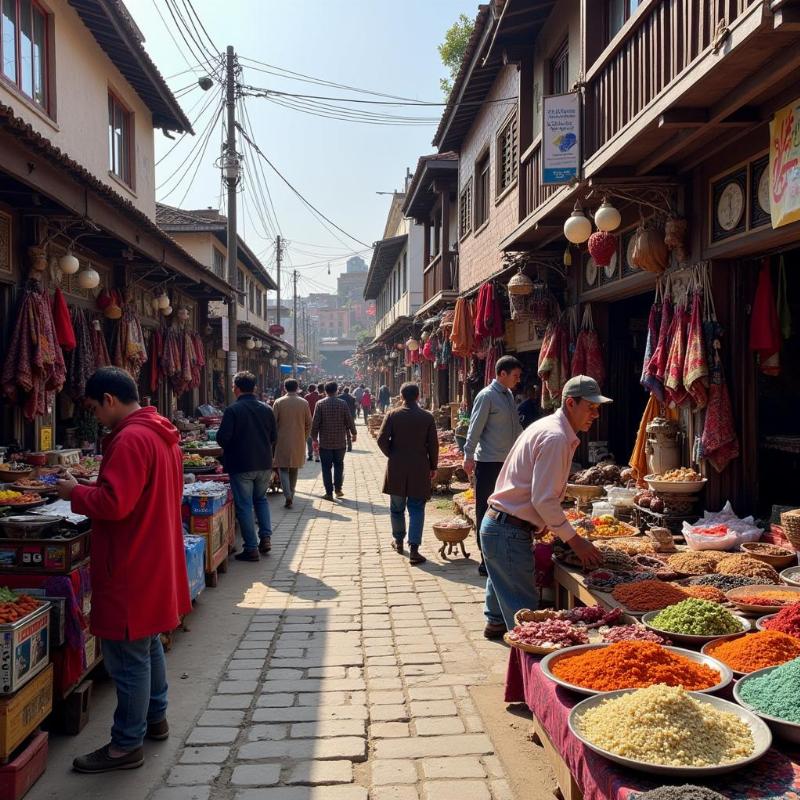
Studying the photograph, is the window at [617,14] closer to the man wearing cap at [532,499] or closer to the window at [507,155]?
the window at [507,155]

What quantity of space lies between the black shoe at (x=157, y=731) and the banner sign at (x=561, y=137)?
608cm

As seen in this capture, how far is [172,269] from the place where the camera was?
1198 cm

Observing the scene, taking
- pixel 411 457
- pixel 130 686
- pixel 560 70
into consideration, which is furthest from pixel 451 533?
pixel 560 70

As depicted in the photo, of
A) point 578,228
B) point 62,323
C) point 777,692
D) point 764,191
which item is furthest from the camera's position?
point 62,323

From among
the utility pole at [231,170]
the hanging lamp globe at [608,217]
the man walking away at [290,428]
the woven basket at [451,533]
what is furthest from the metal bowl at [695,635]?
the utility pole at [231,170]

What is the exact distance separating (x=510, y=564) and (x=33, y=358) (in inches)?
206

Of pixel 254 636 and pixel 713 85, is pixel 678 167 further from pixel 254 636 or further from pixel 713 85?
pixel 254 636

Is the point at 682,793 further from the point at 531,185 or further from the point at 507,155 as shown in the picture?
the point at 507,155

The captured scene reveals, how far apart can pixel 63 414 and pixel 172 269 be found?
3355 mm

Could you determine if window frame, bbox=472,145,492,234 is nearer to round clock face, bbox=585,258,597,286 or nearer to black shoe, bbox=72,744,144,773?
round clock face, bbox=585,258,597,286

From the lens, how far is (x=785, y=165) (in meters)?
5.05

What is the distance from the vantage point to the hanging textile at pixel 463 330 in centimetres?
1440

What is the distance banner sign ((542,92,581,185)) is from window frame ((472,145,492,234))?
7.00 metres

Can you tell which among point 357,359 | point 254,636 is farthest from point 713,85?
point 357,359
